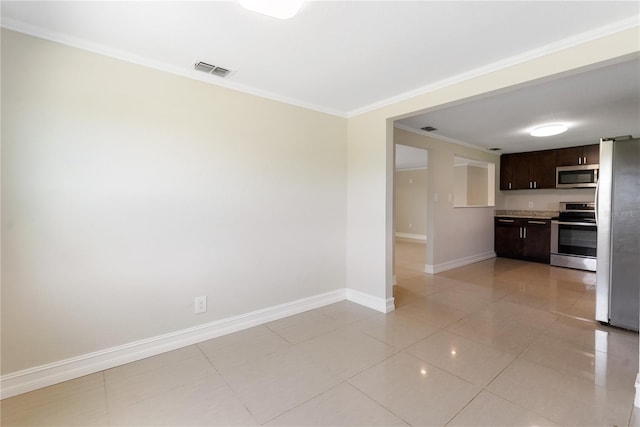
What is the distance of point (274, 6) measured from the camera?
4.72 ft

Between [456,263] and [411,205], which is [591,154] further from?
[411,205]

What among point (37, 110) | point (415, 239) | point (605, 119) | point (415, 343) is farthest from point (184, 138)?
point (415, 239)

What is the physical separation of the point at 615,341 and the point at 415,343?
175cm

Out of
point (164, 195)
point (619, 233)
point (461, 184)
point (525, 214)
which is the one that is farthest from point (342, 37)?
point (461, 184)

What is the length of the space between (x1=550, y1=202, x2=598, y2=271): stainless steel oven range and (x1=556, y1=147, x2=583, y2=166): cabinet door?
0.79 meters

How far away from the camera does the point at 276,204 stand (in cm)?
293

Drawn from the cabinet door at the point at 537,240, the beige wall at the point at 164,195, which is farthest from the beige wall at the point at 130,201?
the cabinet door at the point at 537,240

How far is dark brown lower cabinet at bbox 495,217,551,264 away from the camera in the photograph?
17.8 feet

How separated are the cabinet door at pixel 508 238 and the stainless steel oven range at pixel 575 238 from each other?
0.58m

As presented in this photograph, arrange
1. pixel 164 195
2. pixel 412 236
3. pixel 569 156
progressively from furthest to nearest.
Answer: pixel 412 236 → pixel 569 156 → pixel 164 195

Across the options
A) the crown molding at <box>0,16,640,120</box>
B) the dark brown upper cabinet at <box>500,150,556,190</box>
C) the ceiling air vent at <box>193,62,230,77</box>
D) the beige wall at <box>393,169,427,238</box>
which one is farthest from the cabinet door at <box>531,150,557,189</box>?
the ceiling air vent at <box>193,62,230,77</box>

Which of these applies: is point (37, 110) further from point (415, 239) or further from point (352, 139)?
point (415, 239)

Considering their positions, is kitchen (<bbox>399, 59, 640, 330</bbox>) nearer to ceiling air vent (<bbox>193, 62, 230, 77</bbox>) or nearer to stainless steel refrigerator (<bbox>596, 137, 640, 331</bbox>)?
stainless steel refrigerator (<bbox>596, 137, 640, 331</bbox>)

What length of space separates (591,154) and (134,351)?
23.6 feet
